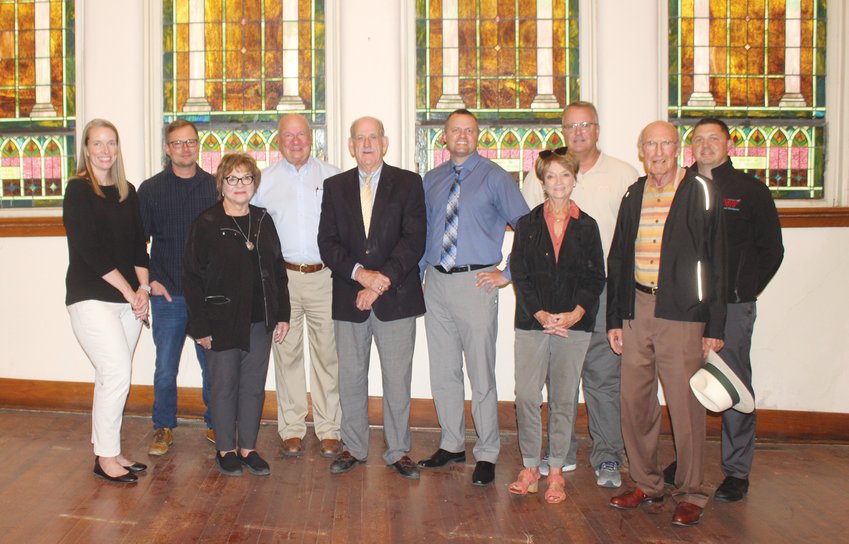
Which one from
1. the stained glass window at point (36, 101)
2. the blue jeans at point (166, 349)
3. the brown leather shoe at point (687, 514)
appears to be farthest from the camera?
the stained glass window at point (36, 101)

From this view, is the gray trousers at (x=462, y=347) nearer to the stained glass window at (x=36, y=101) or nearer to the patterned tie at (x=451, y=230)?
the patterned tie at (x=451, y=230)

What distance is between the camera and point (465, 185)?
416cm

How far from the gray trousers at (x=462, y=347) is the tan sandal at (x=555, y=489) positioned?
39 centimetres

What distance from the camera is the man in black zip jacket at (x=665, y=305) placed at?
11.5ft

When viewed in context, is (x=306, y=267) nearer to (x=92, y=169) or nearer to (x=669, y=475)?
(x=92, y=169)

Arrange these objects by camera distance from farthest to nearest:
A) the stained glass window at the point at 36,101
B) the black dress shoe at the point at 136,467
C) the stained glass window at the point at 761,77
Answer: the stained glass window at the point at 36,101 < the stained glass window at the point at 761,77 < the black dress shoe at the point at 136,467

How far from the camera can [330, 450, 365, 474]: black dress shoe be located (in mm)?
4188

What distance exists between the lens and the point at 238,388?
163 inches

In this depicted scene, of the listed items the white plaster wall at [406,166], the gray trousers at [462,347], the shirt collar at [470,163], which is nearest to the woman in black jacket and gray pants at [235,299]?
the gray trousers at [462,347]

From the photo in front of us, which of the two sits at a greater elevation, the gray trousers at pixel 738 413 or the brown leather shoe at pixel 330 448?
the gray trousers at pixel 738 413

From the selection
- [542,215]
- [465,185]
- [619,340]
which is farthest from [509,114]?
[619,340]

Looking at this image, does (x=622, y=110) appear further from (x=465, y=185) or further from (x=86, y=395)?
(x=86, y=395)

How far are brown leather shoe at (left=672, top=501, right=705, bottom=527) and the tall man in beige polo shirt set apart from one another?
1813 millimetres

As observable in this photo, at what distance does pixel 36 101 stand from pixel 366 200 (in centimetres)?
269
